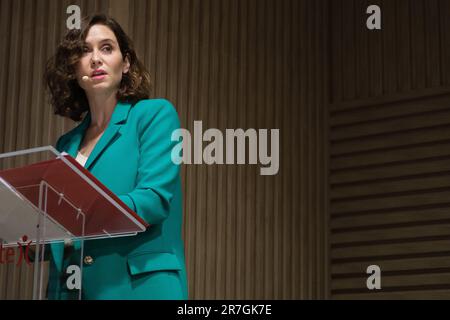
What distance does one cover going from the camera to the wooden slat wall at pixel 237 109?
15.1 ft

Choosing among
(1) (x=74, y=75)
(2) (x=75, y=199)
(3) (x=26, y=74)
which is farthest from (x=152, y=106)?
(3) (x=26, y=74)

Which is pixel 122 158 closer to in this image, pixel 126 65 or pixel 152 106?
pixel 152 106

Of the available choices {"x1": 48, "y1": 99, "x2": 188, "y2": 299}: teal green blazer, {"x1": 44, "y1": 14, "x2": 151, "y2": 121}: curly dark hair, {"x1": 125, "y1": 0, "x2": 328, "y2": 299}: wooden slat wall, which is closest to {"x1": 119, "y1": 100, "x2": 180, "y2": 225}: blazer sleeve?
{"x1": 48, "y1": 99, "x2": 188, "y2": 299}: teal green blazer

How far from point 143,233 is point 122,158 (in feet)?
0.67

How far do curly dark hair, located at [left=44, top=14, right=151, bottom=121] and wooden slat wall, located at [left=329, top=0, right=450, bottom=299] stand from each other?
308cm

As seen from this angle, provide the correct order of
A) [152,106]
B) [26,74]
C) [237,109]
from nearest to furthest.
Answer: [152,106], [26,74], [237,109]

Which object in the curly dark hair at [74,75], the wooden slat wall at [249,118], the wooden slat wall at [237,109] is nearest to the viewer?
the curly dark hair at [74,75]

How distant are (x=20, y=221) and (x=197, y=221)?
2.55m

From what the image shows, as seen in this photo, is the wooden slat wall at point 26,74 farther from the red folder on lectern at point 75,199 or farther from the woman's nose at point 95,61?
the red folder on lectern at point 75,199

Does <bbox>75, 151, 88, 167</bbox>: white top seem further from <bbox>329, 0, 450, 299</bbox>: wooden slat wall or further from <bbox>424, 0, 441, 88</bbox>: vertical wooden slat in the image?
<bbox>424, 0, 441, 88</bbox>: vertical wooden slat

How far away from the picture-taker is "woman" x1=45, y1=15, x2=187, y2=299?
236cm

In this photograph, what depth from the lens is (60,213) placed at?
2.26 meters

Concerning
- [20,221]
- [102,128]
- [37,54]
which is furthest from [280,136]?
[20,221]

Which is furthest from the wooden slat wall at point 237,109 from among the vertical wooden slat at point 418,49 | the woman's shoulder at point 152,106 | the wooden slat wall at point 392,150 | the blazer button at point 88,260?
the blazer button at point 88,260
